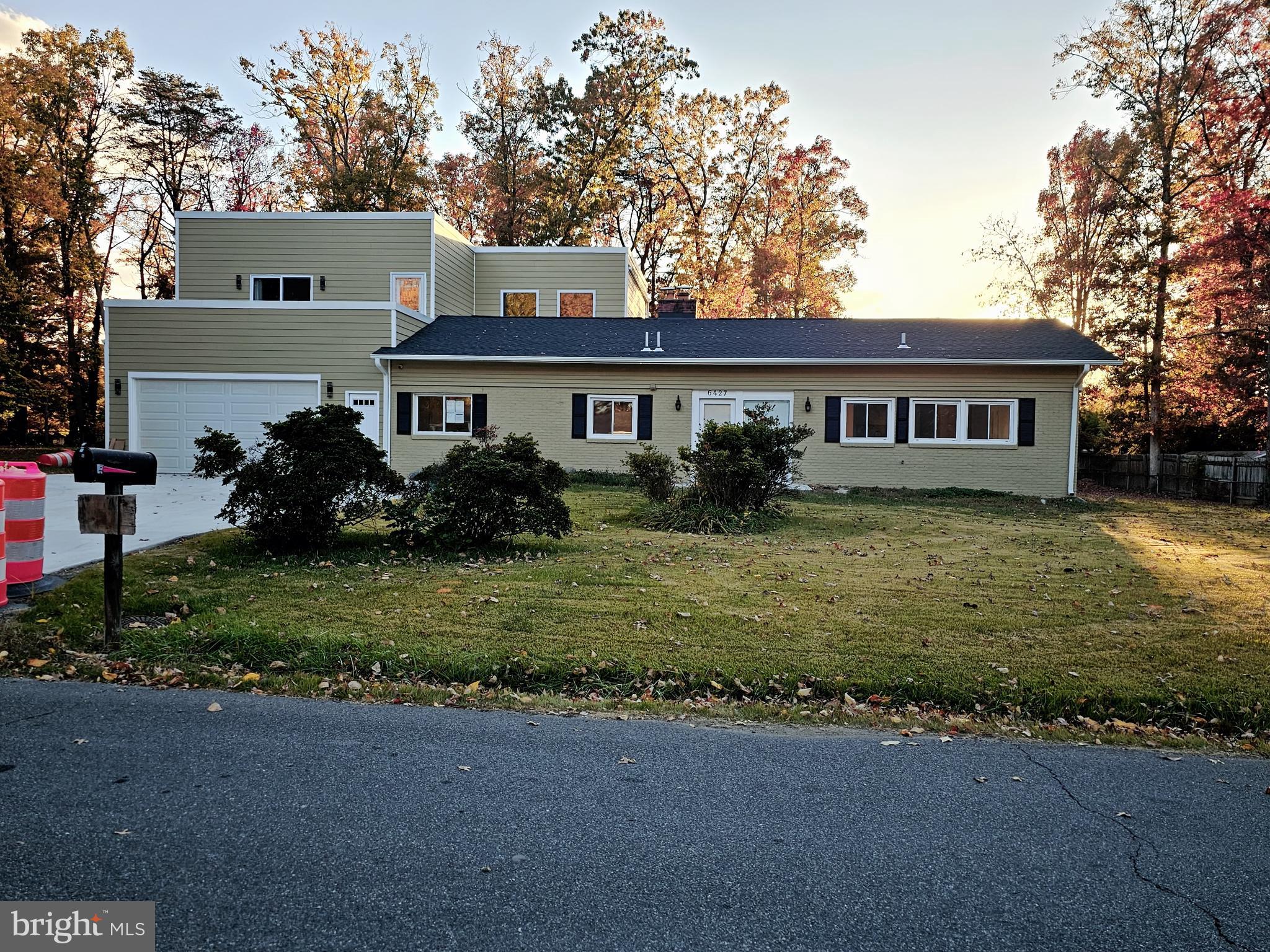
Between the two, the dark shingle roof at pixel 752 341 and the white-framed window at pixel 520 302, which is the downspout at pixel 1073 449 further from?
the white-framed window at pixel 520 302

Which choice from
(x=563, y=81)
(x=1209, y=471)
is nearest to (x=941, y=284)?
(x=1209, y=471)

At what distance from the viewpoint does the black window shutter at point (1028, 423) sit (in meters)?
19.0

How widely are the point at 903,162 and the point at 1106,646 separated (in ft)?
49.9

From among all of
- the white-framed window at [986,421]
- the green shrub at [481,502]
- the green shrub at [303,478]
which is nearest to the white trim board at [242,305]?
the green shrub at [303,478]

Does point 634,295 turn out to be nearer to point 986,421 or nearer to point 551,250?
point 551,250

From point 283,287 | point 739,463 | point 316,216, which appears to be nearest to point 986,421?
point 739,463

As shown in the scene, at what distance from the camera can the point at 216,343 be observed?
19.6 meters

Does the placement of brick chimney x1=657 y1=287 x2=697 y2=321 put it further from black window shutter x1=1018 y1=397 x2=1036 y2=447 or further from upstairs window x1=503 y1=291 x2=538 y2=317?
black window shutter x1=1018 y1=397 x2=1036 y2=447

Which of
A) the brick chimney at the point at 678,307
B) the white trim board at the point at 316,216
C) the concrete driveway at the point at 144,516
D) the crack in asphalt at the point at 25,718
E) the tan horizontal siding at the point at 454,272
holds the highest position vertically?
the white trim board at the point at 316,216

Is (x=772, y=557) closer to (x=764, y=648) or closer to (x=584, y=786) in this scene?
(x=764, y=648)

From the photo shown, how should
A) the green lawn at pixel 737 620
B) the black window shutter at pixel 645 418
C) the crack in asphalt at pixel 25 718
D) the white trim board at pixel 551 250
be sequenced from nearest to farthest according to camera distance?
1. the crack in asphalt at pixel 25 718
2. the green lawn at pixel 737 620
3. the black window shutter at pixel 645 418
4. the white trim board at pixel 551 250

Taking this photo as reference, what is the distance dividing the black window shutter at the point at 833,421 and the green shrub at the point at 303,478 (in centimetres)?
1288

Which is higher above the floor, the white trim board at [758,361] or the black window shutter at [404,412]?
the white trim board at [758,361]

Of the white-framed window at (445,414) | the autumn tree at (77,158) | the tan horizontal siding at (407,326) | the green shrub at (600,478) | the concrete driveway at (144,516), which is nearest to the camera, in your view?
the concrete driveway at (144,516)
